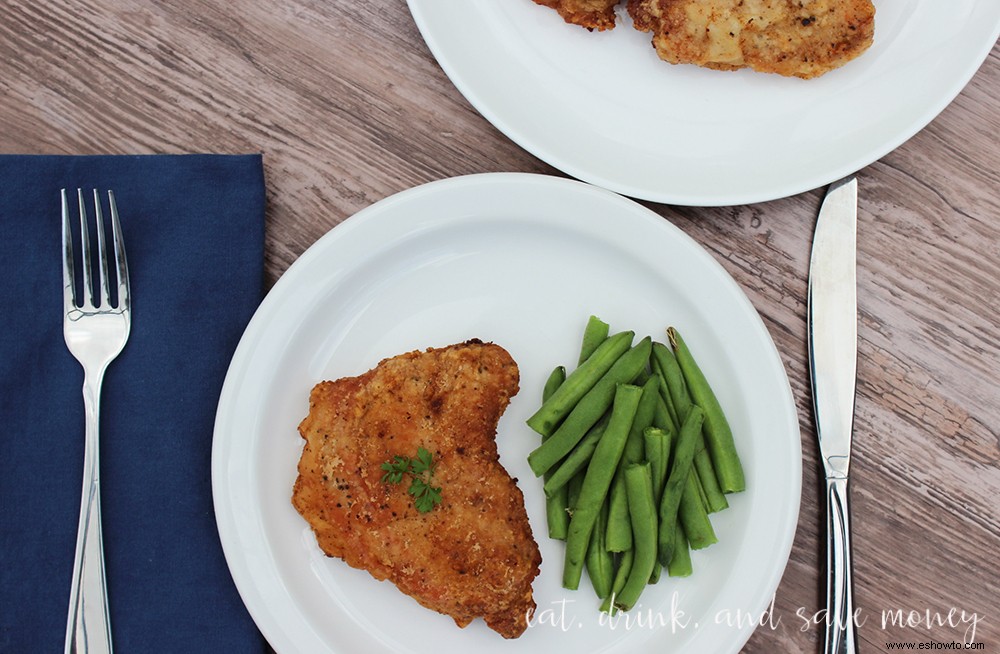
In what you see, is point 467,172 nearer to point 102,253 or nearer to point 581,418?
point 581,418

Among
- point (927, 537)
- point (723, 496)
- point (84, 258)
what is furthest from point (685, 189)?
point (84, 258)

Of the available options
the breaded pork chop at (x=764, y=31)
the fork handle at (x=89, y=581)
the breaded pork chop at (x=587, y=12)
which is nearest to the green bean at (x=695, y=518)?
the breaded pork chop at (x=764, y=31)

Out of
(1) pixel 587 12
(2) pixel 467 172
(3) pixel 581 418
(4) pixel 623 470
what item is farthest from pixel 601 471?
(1) pixel 587 12

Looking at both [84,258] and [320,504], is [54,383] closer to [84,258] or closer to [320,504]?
[84,258]

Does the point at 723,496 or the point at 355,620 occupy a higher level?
the point at 723,496

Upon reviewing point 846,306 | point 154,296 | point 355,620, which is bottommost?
point 355,620

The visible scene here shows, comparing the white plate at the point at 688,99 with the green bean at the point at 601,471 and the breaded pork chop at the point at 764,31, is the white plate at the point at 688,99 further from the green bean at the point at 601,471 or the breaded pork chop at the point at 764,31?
the green bean at the point at 601,471
